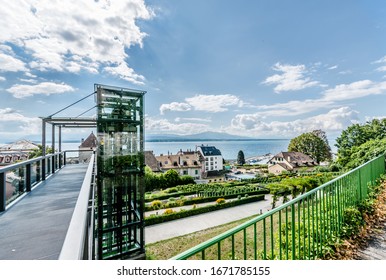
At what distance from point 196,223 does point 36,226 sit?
10203 millimetres

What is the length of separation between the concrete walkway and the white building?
1517 inches

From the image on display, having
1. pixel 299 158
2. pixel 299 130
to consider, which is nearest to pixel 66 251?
pixel 299 158

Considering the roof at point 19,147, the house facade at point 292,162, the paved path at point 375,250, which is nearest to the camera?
the paved path at point 375,250

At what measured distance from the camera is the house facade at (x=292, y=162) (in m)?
34.2

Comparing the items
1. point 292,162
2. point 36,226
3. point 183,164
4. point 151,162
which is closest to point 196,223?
point 36,226

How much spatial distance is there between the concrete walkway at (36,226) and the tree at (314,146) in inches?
1671

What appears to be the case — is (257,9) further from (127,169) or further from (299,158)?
(299,158)

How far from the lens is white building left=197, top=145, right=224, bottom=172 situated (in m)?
41.9

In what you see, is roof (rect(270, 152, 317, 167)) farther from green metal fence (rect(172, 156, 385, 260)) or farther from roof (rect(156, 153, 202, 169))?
green metal fence (rect(172, 156, 385, 260))

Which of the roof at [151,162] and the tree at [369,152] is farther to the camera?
the roof at [151,162]

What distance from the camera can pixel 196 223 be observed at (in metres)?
11.4

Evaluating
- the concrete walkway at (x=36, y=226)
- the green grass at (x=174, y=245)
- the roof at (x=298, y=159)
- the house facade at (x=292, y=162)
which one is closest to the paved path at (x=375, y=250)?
the concrete walkway at (x=36, y=226)

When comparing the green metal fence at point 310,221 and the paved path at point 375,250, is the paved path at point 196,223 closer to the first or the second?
the green metal fence at point 310,221
